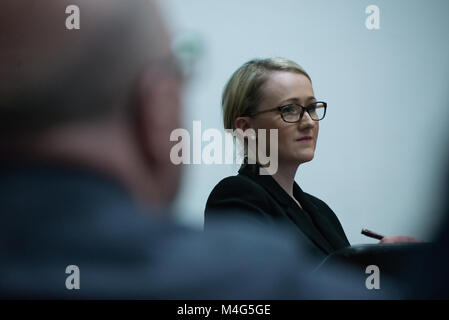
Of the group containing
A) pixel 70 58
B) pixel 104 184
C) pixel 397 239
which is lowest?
pixel 397 239

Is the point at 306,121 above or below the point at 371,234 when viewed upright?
above

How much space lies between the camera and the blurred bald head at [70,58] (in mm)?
1358

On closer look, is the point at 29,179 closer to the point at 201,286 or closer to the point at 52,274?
the point at 52,274

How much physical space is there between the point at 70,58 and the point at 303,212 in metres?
0.68

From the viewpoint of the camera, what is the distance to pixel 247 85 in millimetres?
1448

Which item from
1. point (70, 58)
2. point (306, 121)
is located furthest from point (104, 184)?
point (306, 121)

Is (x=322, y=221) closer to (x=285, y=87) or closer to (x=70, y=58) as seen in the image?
(x=285, y=87)

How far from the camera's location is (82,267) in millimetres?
1394

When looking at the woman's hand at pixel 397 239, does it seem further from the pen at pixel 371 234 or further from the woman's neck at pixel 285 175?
the woman's neck at pixel 285 175

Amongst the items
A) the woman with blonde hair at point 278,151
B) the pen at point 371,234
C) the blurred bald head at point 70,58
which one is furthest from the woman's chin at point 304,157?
the blurred bald head at point 70,58

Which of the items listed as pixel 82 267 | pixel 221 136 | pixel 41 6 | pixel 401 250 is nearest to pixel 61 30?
pixel 41 6

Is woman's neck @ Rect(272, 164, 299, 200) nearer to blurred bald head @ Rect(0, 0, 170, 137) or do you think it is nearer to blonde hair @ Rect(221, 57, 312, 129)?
blonde hair @ Rect(221, 57, 312, 129)

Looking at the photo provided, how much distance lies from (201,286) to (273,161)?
0.36m

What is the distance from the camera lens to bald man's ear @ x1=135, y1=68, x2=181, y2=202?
4.59ft
